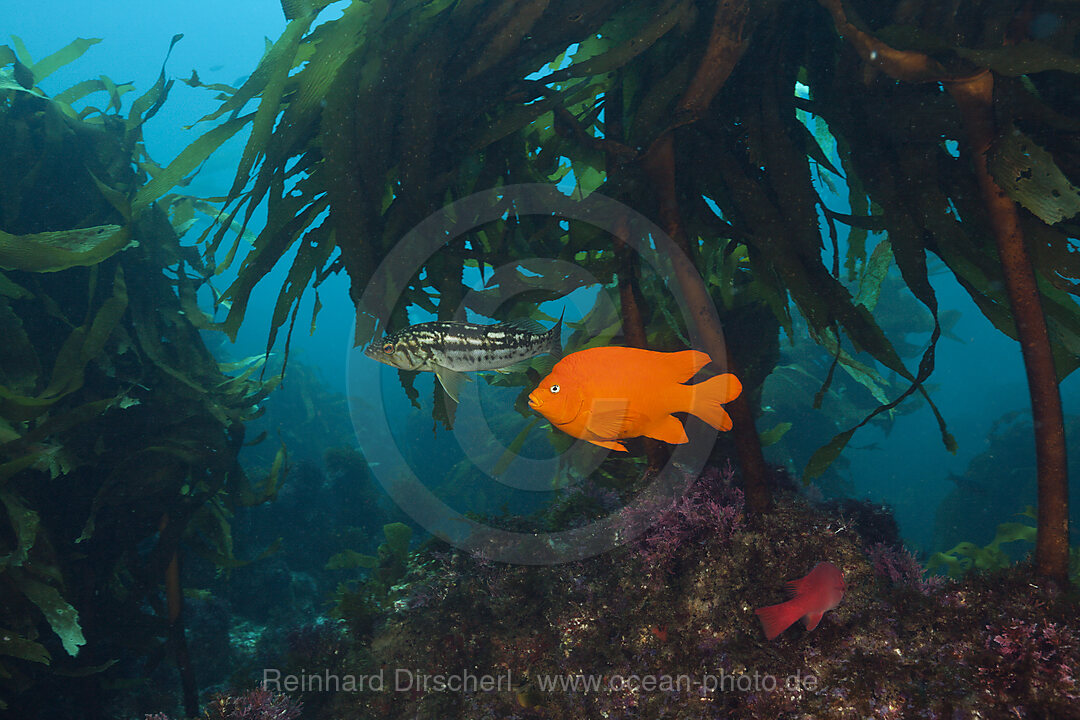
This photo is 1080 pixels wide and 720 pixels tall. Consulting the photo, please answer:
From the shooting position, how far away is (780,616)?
158 centimetres

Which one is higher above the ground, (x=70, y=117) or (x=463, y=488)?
(x=70, y=117)

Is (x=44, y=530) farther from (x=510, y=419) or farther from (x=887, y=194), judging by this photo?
(x=510, y=419)

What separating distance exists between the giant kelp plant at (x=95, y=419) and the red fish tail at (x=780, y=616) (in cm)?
341

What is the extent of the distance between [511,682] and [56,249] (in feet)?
10.1

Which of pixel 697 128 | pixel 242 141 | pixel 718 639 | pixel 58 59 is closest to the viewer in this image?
pixel 718 639

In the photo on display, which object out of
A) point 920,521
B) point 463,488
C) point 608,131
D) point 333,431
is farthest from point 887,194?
point 920,521

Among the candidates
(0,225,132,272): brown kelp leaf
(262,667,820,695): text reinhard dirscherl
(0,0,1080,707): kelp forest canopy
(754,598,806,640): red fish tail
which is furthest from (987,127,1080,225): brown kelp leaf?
(0,225,132,272): brown kelp leaf

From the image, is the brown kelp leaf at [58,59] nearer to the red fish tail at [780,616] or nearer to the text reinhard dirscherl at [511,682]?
the text reinhard dirscherl at [511,682]

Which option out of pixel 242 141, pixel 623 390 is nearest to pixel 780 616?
pixel 623 390

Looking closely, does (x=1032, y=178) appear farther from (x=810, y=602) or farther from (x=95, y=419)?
(x=95, y=419)

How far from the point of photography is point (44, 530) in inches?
109

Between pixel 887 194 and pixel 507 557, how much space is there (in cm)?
263

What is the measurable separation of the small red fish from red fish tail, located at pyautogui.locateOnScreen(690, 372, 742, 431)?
622 millimetres

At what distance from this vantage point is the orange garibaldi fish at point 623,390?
143 centimetres
